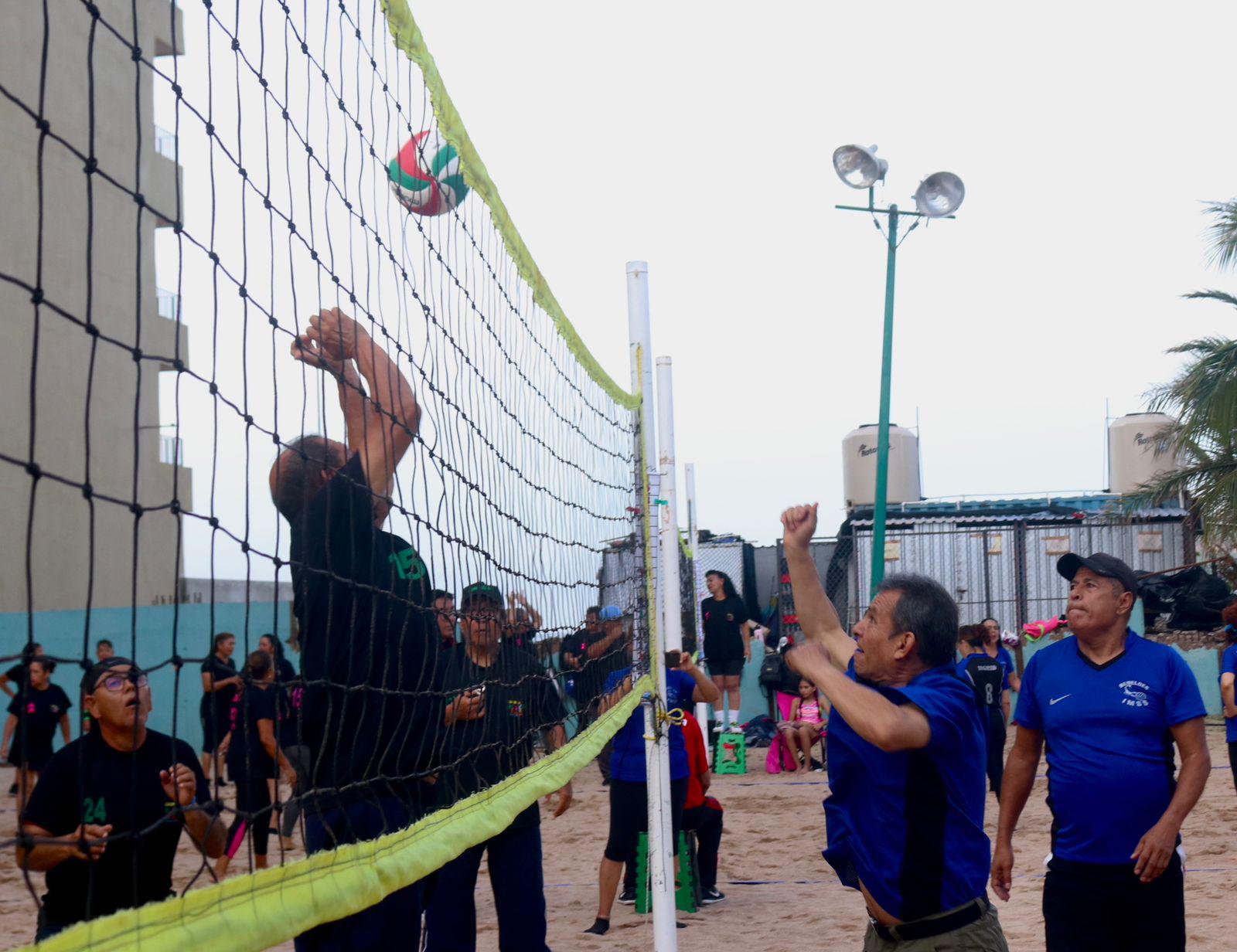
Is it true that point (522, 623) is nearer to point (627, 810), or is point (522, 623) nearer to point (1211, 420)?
point (627, 810)

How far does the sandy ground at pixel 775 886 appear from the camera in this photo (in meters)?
6.68

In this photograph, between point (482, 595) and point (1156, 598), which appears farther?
point (1156, 598)

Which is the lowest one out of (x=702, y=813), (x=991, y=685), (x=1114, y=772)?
(x=702, y=813)

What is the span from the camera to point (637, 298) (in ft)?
17.6

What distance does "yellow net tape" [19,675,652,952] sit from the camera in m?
1.43

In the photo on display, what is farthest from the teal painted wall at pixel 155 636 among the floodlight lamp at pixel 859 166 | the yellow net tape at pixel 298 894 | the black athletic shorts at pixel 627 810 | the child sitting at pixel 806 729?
the yellow net tape at pixel 298 894

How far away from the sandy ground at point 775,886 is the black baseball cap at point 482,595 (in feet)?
8.24

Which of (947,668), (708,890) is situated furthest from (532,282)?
(708,890)

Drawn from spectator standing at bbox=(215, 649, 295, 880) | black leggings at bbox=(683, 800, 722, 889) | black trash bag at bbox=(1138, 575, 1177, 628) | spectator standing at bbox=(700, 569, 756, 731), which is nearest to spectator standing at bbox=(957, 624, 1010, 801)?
black leggings at bbox=(683, 800, 722, 889)

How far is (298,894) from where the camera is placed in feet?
6.05

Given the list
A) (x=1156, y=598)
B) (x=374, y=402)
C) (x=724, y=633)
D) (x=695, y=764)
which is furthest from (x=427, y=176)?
(x=1156, y=598)

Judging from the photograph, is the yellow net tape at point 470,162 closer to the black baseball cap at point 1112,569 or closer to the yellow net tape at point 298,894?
the yellow net tape at point 298,894

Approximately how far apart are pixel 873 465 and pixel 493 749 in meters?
20.5

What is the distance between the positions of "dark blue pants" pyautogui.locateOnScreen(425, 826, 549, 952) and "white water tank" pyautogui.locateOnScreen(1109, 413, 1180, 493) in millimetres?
20835
